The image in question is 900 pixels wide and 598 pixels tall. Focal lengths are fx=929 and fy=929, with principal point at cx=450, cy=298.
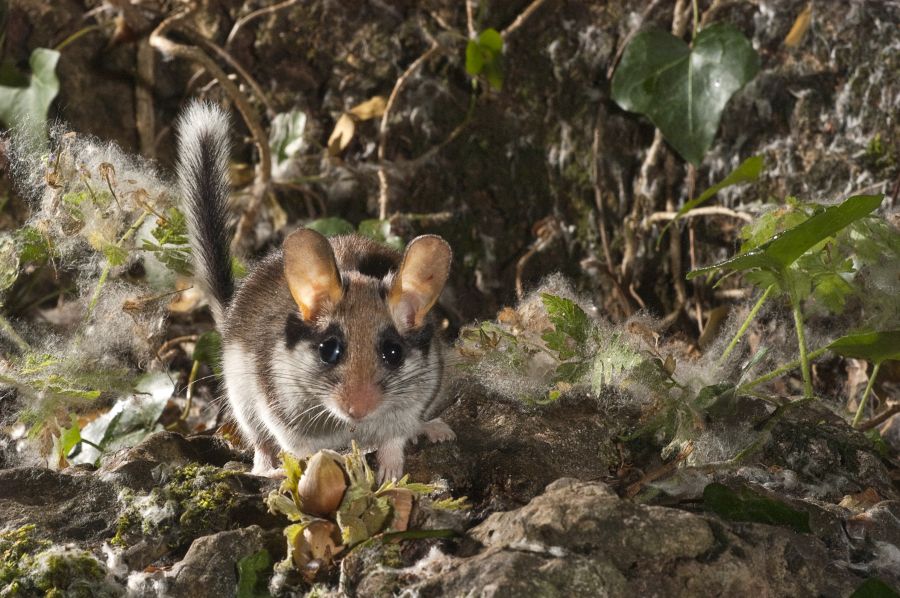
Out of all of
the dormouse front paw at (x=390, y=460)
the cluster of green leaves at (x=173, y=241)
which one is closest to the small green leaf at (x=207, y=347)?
the cluster of green leaves at (x=173, y=241)

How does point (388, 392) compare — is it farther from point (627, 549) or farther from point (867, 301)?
point (867, 301)

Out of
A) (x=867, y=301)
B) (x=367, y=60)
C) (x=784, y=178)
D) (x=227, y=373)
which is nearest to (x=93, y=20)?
(x=367, y=60)

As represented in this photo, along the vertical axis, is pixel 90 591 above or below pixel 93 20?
below

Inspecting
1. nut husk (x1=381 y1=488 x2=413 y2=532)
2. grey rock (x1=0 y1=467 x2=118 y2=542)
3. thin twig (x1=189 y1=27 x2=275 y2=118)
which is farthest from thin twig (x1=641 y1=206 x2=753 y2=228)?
grey rock (x1=0 y1=467 x2=118 y2=542)

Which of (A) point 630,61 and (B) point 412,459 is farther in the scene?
(A) point 630,61

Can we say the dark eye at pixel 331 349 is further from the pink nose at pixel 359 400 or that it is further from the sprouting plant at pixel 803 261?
the sprouting plant at pixel 803 261

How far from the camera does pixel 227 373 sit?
290 cm

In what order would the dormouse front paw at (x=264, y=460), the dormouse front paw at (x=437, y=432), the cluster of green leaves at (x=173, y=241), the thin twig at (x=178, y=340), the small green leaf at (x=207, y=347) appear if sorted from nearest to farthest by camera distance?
1. the dormouse front paw at (x=437, y=432)
2. the dormouse front paw at (x=264, y=460)
3. the cluster of green leaves at (x=173, y=241)
4. the small green leaf at (x=207, y=347)
5. the thin twig at (x=178, y=340)

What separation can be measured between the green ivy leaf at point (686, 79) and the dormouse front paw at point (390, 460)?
178 centimetres

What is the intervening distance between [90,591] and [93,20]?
3.33 m

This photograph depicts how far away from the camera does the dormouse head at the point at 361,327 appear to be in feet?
8.03

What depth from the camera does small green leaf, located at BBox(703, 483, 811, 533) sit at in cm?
209

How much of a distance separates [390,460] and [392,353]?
29cm

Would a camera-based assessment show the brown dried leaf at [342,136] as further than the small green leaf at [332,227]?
Yes
